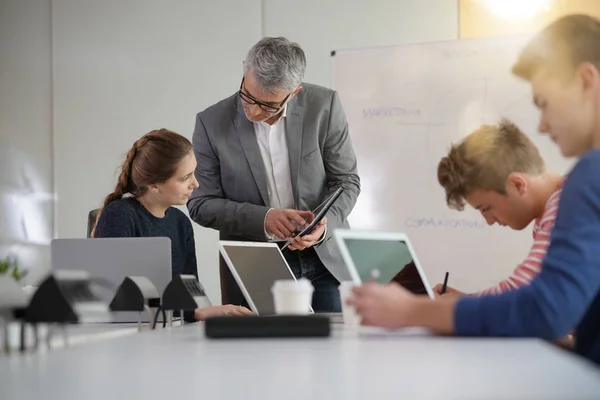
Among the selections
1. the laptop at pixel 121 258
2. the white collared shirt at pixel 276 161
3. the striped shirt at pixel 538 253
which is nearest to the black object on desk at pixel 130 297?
the laptop at pixel 121 258

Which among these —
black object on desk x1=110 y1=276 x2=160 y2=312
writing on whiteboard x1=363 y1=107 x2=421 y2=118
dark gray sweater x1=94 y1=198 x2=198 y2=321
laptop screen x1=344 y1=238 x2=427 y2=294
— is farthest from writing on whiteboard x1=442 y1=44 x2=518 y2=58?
black object on desk x1=110 y1=276 x2=160 y2=312

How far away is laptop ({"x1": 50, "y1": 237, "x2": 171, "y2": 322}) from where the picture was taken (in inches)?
76.0

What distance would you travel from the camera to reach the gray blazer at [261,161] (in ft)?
9.75

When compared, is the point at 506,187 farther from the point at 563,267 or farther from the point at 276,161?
the point at 563,267

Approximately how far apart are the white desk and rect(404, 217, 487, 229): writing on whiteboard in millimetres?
2568

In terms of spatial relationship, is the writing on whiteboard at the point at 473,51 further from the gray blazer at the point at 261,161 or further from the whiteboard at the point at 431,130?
the gray blazer at the point at 261,161

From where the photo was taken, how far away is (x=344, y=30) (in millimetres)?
4117

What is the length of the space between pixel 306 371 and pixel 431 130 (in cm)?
306

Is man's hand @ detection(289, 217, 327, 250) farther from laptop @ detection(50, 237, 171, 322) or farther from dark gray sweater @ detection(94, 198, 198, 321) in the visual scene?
laptop @ detection(50, 237, 171, 322)

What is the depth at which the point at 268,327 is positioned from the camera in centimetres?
133

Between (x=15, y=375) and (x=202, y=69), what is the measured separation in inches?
137

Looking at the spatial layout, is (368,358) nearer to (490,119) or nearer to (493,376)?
(493,376)

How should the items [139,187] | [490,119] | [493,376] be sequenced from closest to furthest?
1. [493,376]
2. [139,187]
3. [490,119]

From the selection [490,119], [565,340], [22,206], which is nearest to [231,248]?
[565,340]
